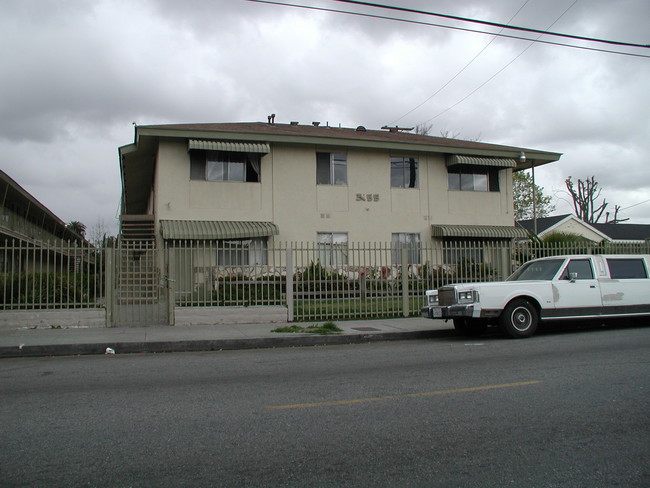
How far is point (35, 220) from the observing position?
36906mm

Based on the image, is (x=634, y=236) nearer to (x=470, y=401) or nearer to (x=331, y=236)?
(x=331, y=236)

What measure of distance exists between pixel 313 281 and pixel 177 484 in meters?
10.4

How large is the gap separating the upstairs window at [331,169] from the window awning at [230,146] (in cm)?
230

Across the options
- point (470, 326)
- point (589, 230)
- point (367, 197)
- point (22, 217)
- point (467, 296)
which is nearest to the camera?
point (467, 296)

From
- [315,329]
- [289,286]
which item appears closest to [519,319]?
[315,329]

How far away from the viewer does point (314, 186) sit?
2097cm

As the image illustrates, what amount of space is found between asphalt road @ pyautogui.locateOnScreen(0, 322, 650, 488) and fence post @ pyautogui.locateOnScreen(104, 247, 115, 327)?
4005 millimetres

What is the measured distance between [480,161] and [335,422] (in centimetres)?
1808

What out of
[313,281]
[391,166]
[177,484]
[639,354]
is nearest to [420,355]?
[639,354]

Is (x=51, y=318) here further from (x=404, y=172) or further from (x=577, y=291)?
(x=404, y=172)

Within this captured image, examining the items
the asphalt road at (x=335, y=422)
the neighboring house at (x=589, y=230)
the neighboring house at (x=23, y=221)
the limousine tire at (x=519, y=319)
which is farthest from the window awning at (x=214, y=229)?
the neighboring house at (x=589, y=230)

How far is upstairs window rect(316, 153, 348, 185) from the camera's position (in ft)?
69.8

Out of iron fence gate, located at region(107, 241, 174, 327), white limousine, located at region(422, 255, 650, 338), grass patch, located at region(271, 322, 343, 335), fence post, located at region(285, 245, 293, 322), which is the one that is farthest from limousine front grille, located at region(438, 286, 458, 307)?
iron fence gate, located at region(107, 241, 174, 327)

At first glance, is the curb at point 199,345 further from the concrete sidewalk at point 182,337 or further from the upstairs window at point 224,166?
the upstairs window at point 224,166
